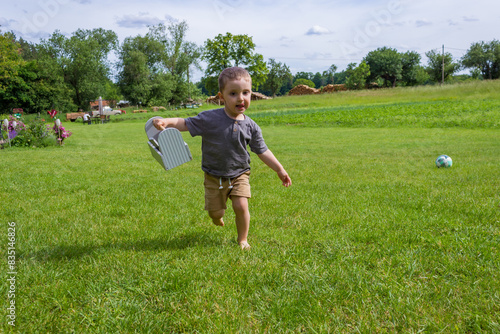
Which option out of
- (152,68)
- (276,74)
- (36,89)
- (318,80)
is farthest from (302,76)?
(36,89)

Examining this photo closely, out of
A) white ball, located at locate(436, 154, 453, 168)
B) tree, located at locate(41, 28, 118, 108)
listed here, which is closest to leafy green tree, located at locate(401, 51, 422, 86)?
tree, located at locate(41, 28, 118, 108)

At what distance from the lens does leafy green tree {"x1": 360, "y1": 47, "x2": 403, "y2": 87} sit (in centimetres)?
6328

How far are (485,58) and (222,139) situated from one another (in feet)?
237

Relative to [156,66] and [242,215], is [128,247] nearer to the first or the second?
[242,215]

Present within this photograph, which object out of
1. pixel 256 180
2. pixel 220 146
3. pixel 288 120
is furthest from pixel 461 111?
pixel 220 146

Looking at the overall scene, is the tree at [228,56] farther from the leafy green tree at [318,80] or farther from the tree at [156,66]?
the leafy green tree at [318,80]

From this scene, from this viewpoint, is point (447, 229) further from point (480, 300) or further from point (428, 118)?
point (428, 118)

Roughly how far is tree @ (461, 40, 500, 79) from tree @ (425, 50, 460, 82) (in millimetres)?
2459

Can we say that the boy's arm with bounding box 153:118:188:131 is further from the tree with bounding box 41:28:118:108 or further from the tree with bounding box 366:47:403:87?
the tree with bounding box 366:47:403:87

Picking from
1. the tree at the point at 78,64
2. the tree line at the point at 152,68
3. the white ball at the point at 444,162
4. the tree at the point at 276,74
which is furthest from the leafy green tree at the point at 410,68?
the white ball at the point at 444,162

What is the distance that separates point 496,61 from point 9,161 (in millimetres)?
71916

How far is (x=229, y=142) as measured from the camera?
11.4 feet

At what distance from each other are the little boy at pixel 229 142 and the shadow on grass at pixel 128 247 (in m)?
0.35

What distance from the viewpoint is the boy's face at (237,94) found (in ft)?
10.8
